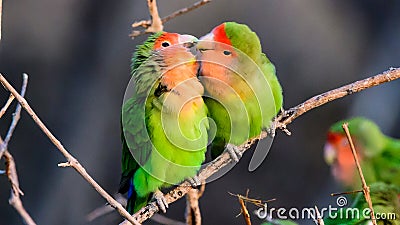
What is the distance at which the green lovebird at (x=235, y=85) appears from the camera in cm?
107

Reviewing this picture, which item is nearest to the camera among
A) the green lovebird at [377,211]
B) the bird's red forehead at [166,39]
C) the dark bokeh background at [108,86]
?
the bird's red forehead at [166,39]

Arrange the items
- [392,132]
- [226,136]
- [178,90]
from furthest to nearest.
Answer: [392,132] → [226,136] → [178,90]

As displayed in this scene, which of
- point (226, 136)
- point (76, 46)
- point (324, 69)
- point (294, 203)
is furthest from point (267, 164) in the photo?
point (226, 136)

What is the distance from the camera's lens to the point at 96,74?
2750 mm

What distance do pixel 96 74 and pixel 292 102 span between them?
95 centimetres

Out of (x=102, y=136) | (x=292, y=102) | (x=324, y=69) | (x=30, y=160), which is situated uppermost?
(x=324, y=69)

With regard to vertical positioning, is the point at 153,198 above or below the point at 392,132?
below

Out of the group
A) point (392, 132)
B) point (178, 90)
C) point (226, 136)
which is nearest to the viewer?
point (178, 90)

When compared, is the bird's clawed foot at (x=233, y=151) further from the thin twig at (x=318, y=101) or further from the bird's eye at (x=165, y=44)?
the bird's eye at (x=165, y=44)

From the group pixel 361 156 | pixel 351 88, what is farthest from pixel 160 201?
pixel 361 156

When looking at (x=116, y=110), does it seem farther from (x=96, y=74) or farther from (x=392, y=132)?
(x=392, y=132)

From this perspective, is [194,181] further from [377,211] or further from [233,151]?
[377,211]

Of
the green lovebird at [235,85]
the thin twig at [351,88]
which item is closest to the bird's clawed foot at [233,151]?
the green lovebird at [235,85]

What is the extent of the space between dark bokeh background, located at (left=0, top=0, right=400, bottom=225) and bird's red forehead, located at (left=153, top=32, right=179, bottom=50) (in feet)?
5.39
